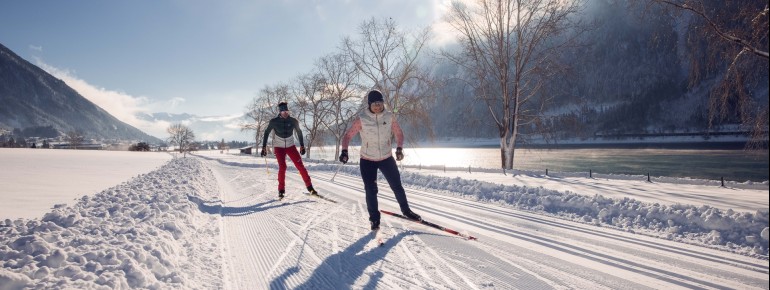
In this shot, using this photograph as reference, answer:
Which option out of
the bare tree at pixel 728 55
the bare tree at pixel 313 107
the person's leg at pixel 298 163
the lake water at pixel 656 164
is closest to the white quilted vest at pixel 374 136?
the person's leg at pixel 298 163

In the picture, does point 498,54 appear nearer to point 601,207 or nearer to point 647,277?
point 601,207

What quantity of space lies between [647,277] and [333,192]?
23.8 feet

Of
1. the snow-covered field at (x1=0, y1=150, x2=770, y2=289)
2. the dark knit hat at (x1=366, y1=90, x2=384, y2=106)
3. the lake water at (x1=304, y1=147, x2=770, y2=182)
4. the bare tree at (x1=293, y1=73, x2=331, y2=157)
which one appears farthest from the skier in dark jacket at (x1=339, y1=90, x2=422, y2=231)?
the bare tree at (x1=293, y1=73, x2=331, y2=157)

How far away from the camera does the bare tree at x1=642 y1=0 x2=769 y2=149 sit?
635cm

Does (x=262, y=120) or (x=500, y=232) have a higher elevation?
(x=262, y=120)

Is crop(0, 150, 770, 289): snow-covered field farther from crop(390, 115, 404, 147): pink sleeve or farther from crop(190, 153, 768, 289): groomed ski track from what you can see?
crop(390, 115, 404, 147): pink sleeve

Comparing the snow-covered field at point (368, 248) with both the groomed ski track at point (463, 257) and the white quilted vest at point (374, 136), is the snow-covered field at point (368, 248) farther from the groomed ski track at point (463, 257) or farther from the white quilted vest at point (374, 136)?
the white quilted vest at point (374, 136)

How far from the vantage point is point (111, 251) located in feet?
10.6

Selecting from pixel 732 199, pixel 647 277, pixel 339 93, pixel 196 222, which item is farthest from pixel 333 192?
pixel 339 93

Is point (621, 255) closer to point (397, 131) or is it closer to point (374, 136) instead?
point (397, 131)

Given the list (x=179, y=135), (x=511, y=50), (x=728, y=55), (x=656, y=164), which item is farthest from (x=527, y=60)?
(x=179, y=135)

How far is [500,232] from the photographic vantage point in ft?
16.3

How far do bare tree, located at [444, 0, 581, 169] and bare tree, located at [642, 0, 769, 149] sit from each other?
9549 mm

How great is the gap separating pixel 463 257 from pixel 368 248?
3.70ft
